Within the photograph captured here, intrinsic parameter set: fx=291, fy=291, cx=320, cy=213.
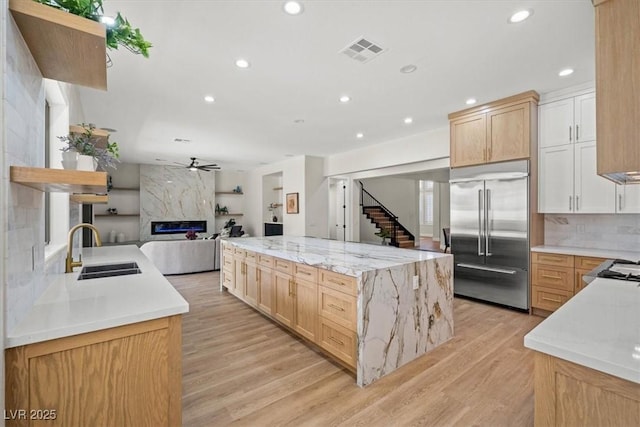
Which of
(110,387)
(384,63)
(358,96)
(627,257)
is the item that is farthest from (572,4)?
(110,387)

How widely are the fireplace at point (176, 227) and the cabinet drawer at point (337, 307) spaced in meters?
7.77

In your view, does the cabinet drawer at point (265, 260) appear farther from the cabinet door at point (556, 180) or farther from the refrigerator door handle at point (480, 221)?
the cabinet door at point (556, 180)

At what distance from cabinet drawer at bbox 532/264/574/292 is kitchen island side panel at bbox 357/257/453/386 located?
1.61 metres

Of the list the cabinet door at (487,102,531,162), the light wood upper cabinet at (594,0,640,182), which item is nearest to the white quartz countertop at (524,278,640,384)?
the light wood upper cabinet at (594,0,640,182)

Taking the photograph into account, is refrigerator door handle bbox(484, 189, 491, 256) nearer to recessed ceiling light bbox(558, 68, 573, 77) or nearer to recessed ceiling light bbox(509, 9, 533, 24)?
recessed ceiling light bbox(558, 68, 573, 77)

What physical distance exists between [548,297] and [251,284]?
3778mm

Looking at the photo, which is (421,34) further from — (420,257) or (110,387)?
(110,387)

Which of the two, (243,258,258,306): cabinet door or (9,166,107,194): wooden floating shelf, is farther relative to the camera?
(243,258,258,306): cabinet door

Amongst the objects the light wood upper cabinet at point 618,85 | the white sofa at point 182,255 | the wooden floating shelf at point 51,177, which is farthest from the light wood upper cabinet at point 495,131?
the white sofa at point 182,255

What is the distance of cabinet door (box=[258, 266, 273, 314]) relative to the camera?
3.47 metres

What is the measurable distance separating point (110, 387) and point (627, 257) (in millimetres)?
4676

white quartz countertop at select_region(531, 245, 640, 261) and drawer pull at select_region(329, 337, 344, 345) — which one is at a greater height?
white quartz countertop at select_region(531, 245, 640, 261)

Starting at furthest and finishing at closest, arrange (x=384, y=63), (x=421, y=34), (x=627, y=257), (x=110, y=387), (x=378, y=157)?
(x=378, y=157), (x=627, y=257), (x=384, y=63), (x=421, y=34), (x=110, y=387)

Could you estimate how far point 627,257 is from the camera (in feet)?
10.5
